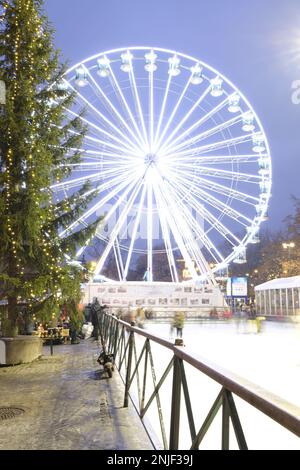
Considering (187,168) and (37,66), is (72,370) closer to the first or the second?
(37,66)

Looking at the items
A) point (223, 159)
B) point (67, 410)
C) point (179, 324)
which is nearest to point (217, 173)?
point (223, 159)

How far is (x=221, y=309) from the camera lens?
39.0 m

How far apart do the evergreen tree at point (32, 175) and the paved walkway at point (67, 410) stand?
73.3 inches

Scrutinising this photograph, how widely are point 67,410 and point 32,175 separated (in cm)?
633

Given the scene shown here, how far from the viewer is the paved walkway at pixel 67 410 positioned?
515 centimetres

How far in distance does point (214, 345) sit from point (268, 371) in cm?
626

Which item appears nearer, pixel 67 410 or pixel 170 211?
pixel 67 410

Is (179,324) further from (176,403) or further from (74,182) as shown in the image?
(176,403)

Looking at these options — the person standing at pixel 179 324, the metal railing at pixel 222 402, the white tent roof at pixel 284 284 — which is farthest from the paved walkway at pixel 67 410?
the white tent roof at pixel 284 284

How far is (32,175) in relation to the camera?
11.5 m

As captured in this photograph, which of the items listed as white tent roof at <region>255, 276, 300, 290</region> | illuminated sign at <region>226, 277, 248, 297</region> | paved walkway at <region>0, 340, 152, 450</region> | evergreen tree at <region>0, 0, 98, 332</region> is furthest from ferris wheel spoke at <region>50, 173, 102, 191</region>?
illuminated sign at <region>226, 277, 248, 297</region>

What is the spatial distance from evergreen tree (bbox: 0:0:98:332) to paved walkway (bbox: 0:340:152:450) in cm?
186

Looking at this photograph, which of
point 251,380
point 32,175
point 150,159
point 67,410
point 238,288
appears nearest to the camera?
point 67,410
